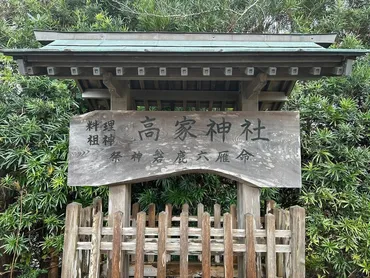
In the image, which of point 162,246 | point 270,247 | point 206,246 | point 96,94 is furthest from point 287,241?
point 96,94

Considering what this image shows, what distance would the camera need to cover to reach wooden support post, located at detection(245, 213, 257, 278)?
2439mm

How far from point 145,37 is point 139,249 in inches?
85.9

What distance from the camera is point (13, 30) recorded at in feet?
17.3

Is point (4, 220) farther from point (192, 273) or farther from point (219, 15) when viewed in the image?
point (219, 15)

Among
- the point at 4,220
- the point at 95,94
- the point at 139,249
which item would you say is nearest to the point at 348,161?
the point at 139,249

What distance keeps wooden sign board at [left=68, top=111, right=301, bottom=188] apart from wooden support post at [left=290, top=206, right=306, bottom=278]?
1.23 feet

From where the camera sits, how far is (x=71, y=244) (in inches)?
100

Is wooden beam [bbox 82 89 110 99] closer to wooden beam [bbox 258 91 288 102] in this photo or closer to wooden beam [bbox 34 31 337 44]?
wooden beam [bbox 34 31 337 44]

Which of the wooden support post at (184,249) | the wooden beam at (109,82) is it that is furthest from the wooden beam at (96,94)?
the wooden support post at (184,249)

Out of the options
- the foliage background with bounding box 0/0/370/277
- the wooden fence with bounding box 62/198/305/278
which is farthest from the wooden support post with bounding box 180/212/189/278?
the foliage background with bounding box 0/0/370/277

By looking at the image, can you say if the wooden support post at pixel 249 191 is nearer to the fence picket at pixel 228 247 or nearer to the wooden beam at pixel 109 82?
the fence picket at pixel 228 247

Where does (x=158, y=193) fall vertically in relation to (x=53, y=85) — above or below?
below

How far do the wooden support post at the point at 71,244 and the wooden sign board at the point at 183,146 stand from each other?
0.35 meters

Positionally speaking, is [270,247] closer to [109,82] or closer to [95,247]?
[95,247]
